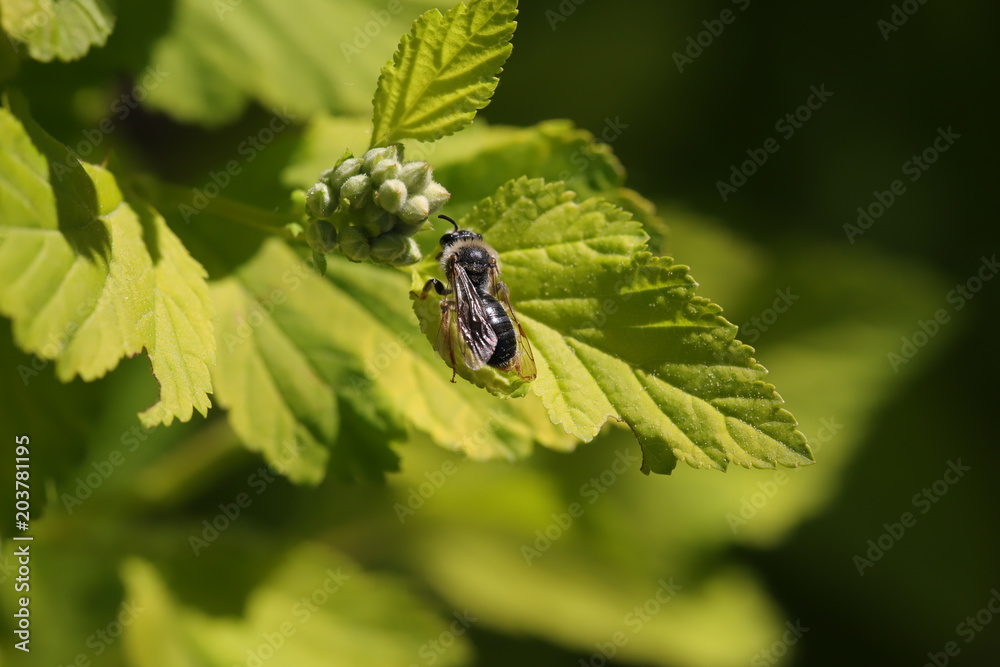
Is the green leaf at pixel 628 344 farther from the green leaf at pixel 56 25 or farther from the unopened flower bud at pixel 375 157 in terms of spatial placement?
the green leaf at pixel 56 25

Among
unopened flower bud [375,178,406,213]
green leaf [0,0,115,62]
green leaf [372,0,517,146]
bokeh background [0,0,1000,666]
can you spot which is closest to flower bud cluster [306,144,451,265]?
unopened flower bud [375,178,406,213]

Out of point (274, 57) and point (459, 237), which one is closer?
point (459, 237)

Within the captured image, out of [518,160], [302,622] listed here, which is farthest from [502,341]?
[302,622]

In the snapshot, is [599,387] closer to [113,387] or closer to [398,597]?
[398,597]

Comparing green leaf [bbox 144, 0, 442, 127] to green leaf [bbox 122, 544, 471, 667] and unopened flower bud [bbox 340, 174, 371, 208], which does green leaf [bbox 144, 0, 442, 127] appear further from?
green leaf [bbox 122, 544, 471, 667]

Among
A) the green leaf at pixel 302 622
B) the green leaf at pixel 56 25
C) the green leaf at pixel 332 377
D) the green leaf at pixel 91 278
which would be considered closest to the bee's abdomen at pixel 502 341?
the green leaf at pixel 332 377

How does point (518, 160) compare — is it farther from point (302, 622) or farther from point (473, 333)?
point (302, 622)

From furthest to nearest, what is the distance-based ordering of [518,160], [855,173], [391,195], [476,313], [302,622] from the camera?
[855,173], [302,622], [518,160], [476,313], [391,195]
